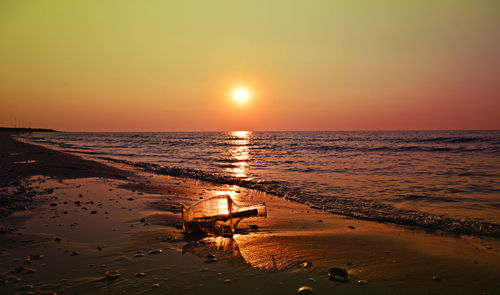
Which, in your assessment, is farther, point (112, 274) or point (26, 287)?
point (112, 274)

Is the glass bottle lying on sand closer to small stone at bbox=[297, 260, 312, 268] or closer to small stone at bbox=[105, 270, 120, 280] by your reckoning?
small stone at bbox=[297, 260, 312, 268]

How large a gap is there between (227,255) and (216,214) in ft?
2.35

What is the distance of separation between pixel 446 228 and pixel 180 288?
4.63 meters

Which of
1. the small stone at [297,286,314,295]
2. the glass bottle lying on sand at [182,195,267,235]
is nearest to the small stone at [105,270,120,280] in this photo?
the glass bottle lying on sand at [182,195,267,235]

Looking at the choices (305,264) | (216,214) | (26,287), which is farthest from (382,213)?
(26,287)

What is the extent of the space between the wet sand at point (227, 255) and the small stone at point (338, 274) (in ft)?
0.24

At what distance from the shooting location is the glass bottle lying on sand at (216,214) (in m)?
3.63

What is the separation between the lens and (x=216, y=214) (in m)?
3.84

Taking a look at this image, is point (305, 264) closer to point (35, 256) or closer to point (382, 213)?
point (35, 256)

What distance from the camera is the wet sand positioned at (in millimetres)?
2523

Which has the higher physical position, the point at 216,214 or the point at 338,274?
the point at 216,214

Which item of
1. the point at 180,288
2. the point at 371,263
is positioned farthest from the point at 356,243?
the point at 180,288

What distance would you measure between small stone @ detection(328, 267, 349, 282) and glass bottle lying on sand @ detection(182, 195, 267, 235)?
1.09 m

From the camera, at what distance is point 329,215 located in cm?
564
